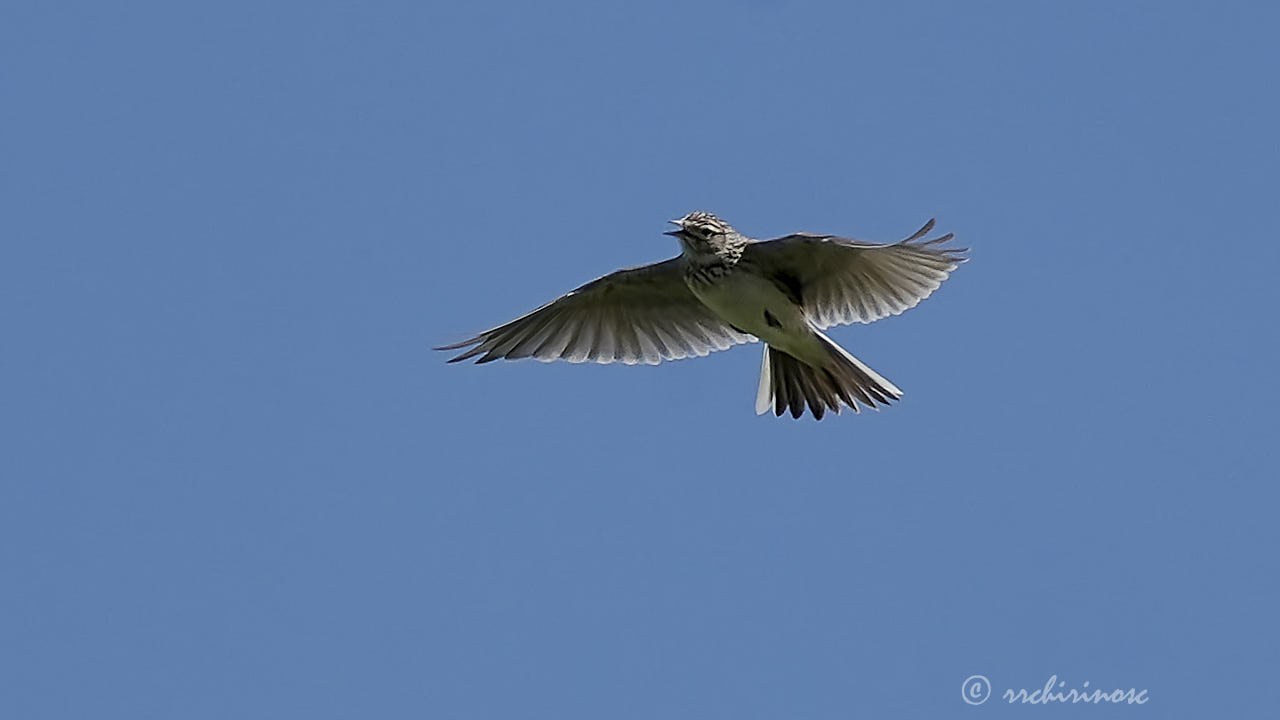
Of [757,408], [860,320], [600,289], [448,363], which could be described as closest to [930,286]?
[860,320]

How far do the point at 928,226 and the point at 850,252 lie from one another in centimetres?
90

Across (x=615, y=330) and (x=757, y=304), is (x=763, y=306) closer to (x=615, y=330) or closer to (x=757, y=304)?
(x=757, y=304)

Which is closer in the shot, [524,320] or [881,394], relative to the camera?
[881,394]

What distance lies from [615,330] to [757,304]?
6.01 feet

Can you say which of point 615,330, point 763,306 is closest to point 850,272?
point 763,306

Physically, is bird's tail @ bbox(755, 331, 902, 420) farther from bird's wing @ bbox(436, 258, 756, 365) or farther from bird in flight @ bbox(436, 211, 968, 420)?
bird's wing @ bbox(436, 258, 756, 365)

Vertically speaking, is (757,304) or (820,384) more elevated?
(757,304)

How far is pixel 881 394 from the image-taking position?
42.9ft

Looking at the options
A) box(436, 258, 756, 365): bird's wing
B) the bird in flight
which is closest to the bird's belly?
the bird in flight

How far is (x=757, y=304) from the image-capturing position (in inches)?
514

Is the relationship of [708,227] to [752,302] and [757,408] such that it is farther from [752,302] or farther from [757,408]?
[757,408]

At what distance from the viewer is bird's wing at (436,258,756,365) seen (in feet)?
46.5

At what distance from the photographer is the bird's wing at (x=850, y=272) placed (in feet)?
42.1

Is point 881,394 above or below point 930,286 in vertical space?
below
